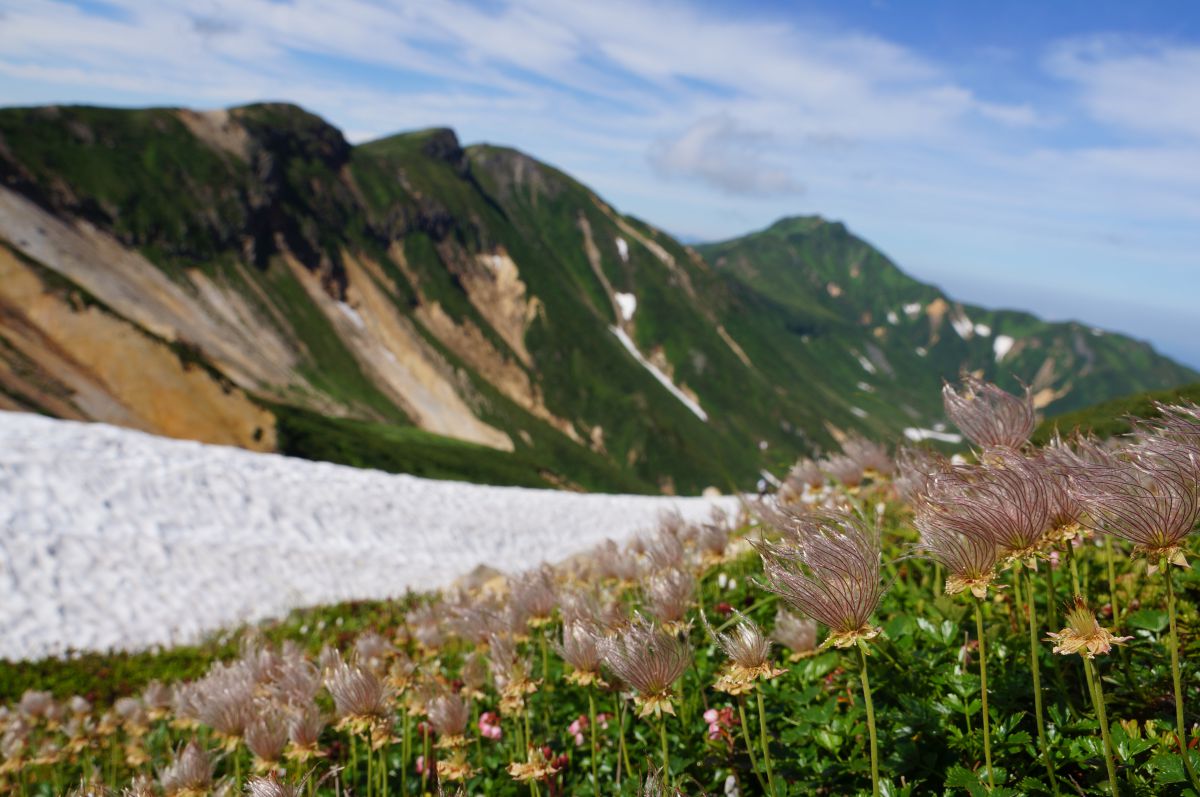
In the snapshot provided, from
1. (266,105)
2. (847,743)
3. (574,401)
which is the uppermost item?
(266,105)

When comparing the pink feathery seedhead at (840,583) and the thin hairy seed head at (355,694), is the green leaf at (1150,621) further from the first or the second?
the thin hairy seed head at (355,694)

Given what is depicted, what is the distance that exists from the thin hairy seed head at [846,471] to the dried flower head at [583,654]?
9.74ft

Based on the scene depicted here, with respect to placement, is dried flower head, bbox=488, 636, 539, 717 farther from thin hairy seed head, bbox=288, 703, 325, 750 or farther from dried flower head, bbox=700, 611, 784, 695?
dried flower head, bbox=700, 611, 784, 695

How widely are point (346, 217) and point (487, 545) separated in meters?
167

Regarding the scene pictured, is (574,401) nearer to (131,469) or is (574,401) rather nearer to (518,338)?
(518,338)

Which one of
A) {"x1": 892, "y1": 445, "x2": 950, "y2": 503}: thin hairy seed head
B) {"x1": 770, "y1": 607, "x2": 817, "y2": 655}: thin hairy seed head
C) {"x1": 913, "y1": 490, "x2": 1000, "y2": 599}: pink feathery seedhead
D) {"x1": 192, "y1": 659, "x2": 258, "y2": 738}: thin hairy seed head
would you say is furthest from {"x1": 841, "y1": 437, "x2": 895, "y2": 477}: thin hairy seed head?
{"x1": 192, "y1": 659, "x2": 258, "y2": 738}: thin hairy seed head

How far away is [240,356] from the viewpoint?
121062mm

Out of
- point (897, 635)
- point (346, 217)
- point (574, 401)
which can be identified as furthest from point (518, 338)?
point (897, 635)

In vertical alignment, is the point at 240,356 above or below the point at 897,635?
below


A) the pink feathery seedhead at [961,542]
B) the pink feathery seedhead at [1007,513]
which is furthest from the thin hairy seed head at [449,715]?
the pink feathery seedhead at [1007,513]

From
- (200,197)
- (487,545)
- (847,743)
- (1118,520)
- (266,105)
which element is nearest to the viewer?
(1118,520)

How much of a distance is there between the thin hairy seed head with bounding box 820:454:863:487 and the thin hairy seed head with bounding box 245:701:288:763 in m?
4.12

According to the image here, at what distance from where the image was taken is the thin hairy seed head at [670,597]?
13.0ft

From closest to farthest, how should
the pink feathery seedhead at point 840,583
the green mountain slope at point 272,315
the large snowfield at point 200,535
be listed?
the pink feathery seedhead at point 840,583 < the large snowfield at point 200,535 < the green mountain slope at point 272,315
